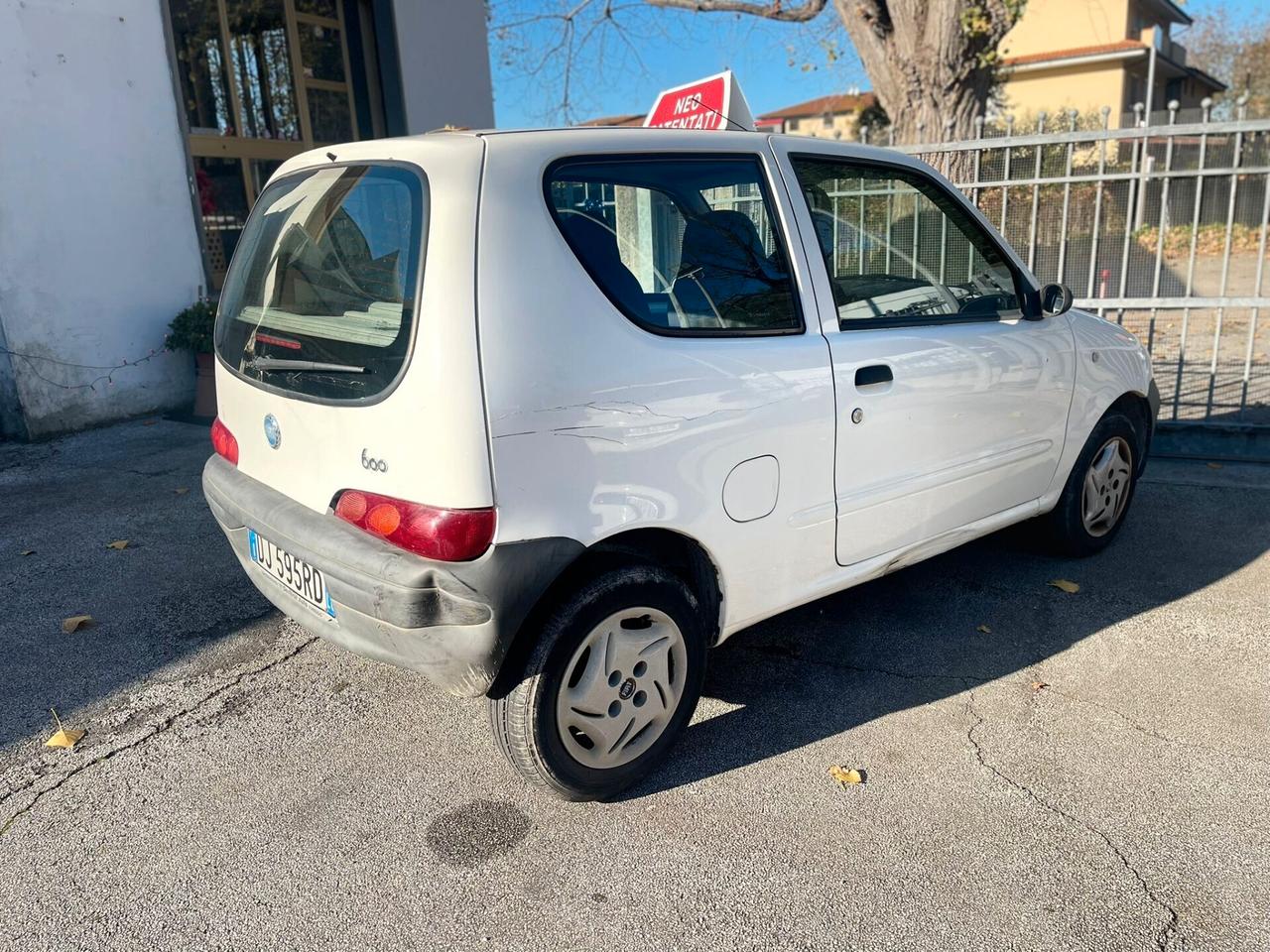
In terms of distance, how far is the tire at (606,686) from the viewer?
8.33 feet

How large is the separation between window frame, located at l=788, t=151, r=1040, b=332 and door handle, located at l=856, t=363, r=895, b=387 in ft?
0.46

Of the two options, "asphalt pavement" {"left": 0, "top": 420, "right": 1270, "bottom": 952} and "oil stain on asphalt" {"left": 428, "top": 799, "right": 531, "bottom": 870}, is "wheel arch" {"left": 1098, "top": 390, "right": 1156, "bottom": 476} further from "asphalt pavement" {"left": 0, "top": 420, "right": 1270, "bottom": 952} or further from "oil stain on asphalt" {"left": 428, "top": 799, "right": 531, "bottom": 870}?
"oil stain on asphalt" {"left": 428, "top": 799, "right": 531, "bottom": 870}

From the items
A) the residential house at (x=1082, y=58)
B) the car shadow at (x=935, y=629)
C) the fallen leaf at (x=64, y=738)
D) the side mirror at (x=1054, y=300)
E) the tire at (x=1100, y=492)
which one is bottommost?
the car shadow at (x=935, y=629)

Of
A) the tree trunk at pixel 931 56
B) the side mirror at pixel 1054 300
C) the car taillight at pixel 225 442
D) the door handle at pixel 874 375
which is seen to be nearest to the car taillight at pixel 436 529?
the car taillight at pixel 225 442

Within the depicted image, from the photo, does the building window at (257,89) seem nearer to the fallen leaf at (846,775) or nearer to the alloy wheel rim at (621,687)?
the alloy wheel rim at (621,687)

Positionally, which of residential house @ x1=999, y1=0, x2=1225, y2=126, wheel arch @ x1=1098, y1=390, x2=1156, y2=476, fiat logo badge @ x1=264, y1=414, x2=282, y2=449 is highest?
residential house @ x1=999, y1=0, x2=1225, y2=126

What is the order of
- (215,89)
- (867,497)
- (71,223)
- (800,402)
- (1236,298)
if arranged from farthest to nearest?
(215,89) < (71,223) < (1236,298) < (867,497) < (800,402)

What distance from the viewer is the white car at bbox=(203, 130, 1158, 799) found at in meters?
2.36

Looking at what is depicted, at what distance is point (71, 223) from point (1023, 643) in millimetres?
7263

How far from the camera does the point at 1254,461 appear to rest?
19.8 ft

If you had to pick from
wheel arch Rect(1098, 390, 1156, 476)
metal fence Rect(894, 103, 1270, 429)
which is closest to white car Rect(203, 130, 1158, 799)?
wheel arch Rect(1098, 390, 1156, 476)

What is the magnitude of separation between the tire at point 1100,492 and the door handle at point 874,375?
1.56m

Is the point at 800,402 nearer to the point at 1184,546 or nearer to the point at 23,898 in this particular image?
the point at 23,898

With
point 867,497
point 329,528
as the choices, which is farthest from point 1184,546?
point 329,528
